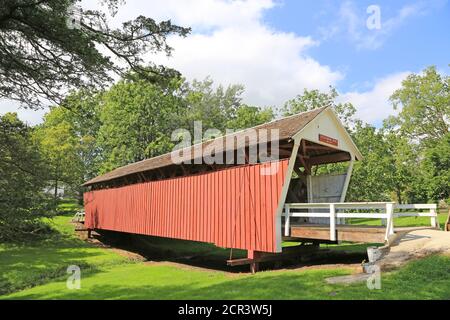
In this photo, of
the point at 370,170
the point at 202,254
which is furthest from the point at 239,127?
the point at 202,254

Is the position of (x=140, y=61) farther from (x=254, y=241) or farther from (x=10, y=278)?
(x=10, y=278)

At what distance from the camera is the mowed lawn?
658 centimetres

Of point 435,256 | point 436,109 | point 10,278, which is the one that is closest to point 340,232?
point 435,256

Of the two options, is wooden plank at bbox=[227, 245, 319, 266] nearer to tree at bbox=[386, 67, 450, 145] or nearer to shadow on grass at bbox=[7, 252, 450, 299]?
shadow on grass at bbox=[7, 252, 450, 299]

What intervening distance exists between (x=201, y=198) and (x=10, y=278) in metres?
7.98

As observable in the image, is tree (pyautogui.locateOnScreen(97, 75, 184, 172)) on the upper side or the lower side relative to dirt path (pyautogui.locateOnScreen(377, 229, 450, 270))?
upper

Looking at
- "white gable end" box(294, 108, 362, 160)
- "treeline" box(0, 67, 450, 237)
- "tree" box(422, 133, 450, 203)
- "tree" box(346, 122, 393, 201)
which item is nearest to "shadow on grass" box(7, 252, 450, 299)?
"white gable end" box(294, 108, 362, 160)

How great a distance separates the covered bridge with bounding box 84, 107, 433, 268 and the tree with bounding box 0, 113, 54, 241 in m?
5.16

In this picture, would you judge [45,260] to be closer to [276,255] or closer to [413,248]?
[276,255]

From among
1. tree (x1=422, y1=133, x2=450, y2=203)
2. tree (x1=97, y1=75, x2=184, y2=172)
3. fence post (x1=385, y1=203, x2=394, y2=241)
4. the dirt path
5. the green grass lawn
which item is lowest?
the green grass lawn

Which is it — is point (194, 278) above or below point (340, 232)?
below

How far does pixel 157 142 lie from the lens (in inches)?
1369

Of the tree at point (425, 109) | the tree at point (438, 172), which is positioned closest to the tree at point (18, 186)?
the tree at point (438, 172)

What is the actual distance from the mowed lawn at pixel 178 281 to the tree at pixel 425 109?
29954 mm
